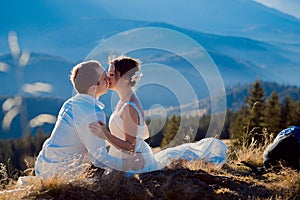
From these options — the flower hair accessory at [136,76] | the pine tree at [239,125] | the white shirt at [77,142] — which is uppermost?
the flower hair accessory at [136,76]

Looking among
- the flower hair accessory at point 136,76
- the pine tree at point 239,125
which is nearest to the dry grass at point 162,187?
the flower hair accessory at point 136,76

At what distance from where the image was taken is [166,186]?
568 cm

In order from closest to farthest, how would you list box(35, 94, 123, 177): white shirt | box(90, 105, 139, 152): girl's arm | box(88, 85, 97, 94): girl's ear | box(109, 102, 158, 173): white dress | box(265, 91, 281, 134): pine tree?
box(35, 94, 123, 177): white shirt → box(88, 85, 97, 94): girl's ear → box(90, 105, 139, 152): girl's arm → box(109, 102, 158, 173): white dress → box(265, 91, 281, 134): pine tree

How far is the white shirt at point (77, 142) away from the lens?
611cm

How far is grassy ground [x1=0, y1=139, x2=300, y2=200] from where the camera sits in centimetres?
520

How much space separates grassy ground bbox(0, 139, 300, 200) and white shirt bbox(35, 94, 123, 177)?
9.2 inches

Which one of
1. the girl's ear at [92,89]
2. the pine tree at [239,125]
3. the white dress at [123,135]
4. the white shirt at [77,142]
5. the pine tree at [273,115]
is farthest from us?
the pine tree at [273,115]

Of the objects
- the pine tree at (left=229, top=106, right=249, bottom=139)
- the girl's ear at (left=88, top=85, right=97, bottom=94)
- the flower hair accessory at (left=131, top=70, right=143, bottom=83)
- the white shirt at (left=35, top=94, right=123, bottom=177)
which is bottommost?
the pine tree at (left=229, top=106, right=249, bottom=139)

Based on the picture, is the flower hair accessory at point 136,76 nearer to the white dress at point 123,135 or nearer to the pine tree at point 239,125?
the white dress at point 123,135

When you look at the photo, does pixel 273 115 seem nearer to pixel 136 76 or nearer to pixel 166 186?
pixel 136 76

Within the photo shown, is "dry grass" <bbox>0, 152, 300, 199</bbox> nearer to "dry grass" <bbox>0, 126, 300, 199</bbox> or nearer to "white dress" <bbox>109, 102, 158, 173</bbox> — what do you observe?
"dry grass" <bbox>0, 126, 300, 199</bbox>

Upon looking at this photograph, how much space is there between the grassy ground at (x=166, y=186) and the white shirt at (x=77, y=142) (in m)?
0.23

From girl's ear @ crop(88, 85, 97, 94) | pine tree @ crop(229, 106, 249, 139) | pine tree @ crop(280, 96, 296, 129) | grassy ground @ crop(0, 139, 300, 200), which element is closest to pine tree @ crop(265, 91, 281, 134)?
pine tree @ crop(280, 96, 296, 129)

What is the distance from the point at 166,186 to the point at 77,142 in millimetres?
1475
